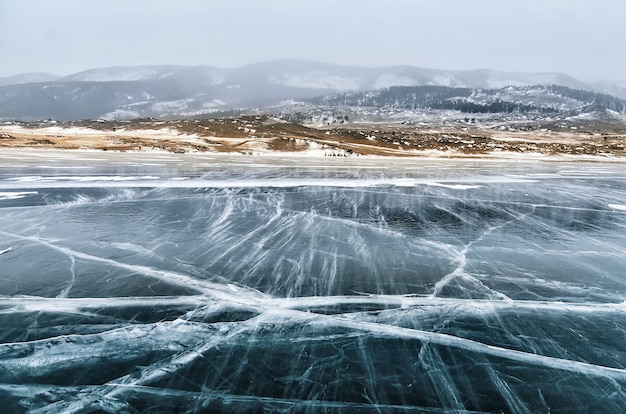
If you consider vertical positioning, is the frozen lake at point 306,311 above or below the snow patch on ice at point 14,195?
below

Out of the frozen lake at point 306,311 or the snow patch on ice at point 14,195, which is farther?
the snow patch on ice at point 14,195

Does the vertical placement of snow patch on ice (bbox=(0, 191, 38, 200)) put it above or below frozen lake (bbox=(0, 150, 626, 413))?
above

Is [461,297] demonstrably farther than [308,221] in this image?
No

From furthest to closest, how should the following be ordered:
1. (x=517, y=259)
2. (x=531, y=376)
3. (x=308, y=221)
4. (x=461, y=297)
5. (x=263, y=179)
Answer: (x=263, y=179) < (x=308, y=221) < (x=517, y=259) < (x=461, y=297) < (x=531, y=376)

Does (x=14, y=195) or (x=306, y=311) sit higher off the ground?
(x=14, y=195)

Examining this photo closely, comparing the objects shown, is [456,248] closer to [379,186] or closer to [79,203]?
[379,186]

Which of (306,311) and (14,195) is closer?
(306,311)

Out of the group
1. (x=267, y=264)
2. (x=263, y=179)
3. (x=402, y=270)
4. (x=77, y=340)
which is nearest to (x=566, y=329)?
(x=402, y=270)

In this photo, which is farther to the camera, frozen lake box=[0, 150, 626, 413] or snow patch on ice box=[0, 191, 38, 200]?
snow patch on ice box=[0, 191, 38, 200]
